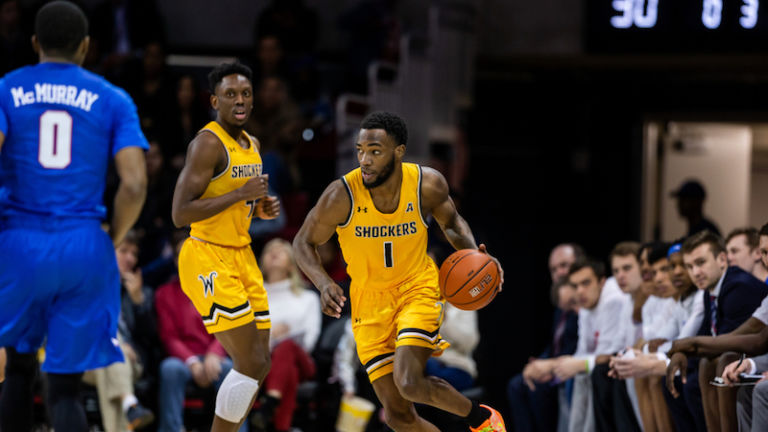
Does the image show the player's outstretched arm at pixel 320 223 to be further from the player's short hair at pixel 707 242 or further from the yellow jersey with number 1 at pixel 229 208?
the player's short hair at pixel 707 242

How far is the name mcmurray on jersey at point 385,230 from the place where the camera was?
4.92 meters

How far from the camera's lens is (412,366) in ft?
15.4

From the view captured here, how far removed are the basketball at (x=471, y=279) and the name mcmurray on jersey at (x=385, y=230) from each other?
0.25 m

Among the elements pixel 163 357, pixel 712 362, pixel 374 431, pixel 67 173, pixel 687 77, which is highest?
pixel 687 77

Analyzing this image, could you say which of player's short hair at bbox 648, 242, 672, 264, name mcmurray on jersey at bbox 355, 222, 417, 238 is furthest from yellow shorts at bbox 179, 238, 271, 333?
player's short hair at bbox 648, 242, 672, 264

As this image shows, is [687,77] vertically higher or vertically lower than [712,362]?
higher

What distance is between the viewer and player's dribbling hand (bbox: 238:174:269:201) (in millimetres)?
4980

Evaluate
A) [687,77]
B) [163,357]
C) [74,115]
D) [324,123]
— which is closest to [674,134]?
[687,77]

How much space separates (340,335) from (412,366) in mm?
3340

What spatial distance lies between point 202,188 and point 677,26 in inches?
192

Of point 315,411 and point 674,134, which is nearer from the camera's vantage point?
point 315,411

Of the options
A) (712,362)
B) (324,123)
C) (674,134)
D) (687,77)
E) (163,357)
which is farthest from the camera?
(674,134)

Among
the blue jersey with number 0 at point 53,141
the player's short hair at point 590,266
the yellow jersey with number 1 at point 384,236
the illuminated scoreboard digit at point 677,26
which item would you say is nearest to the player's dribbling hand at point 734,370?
the yellow jersey with number 1 at point 384,236

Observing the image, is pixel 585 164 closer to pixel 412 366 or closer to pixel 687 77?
pixel 687 77
